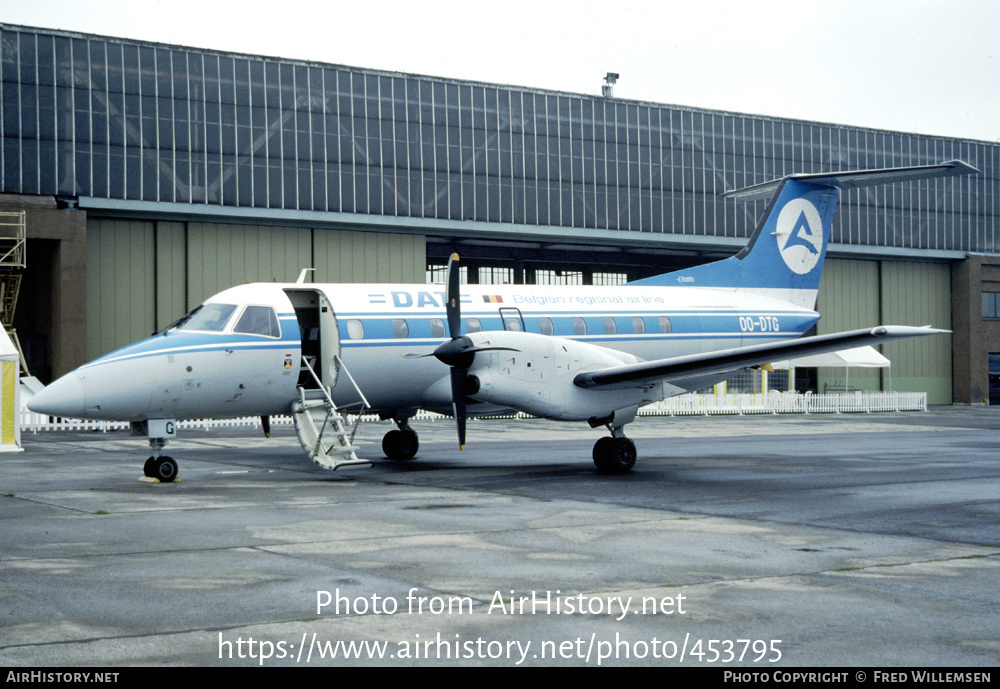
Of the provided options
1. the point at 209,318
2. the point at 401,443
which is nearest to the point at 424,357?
the point at 401,443

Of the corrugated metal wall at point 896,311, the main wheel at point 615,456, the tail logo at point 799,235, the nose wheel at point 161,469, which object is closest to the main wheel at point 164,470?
the nose wheel at point 161,469

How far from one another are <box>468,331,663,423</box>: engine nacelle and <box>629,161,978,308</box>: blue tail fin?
599 cm

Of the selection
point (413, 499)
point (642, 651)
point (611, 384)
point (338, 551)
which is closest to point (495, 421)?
point (611, 384)

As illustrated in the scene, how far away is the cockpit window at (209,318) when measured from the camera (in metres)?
17.2

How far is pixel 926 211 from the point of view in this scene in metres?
61.5

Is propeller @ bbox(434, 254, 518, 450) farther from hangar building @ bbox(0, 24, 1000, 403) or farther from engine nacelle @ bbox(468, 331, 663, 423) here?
hangar building @ bbox(0, 24, 1000, 403)

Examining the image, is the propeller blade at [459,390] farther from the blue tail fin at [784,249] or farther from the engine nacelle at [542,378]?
the blue tail fin at [784,249]

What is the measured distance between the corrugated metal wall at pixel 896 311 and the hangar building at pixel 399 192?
14cm

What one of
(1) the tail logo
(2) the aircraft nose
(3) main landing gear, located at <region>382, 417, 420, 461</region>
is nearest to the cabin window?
(3) main landing gear, located at <region>382, 417, 420, 461</region>

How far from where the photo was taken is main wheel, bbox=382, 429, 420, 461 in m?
21.0

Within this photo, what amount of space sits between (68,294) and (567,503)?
30.2m

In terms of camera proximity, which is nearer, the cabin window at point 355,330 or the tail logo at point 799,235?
the cabin window at point 355,330

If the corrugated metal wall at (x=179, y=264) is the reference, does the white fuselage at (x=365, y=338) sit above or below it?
below

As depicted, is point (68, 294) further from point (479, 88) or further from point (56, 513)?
point (56, 513)
